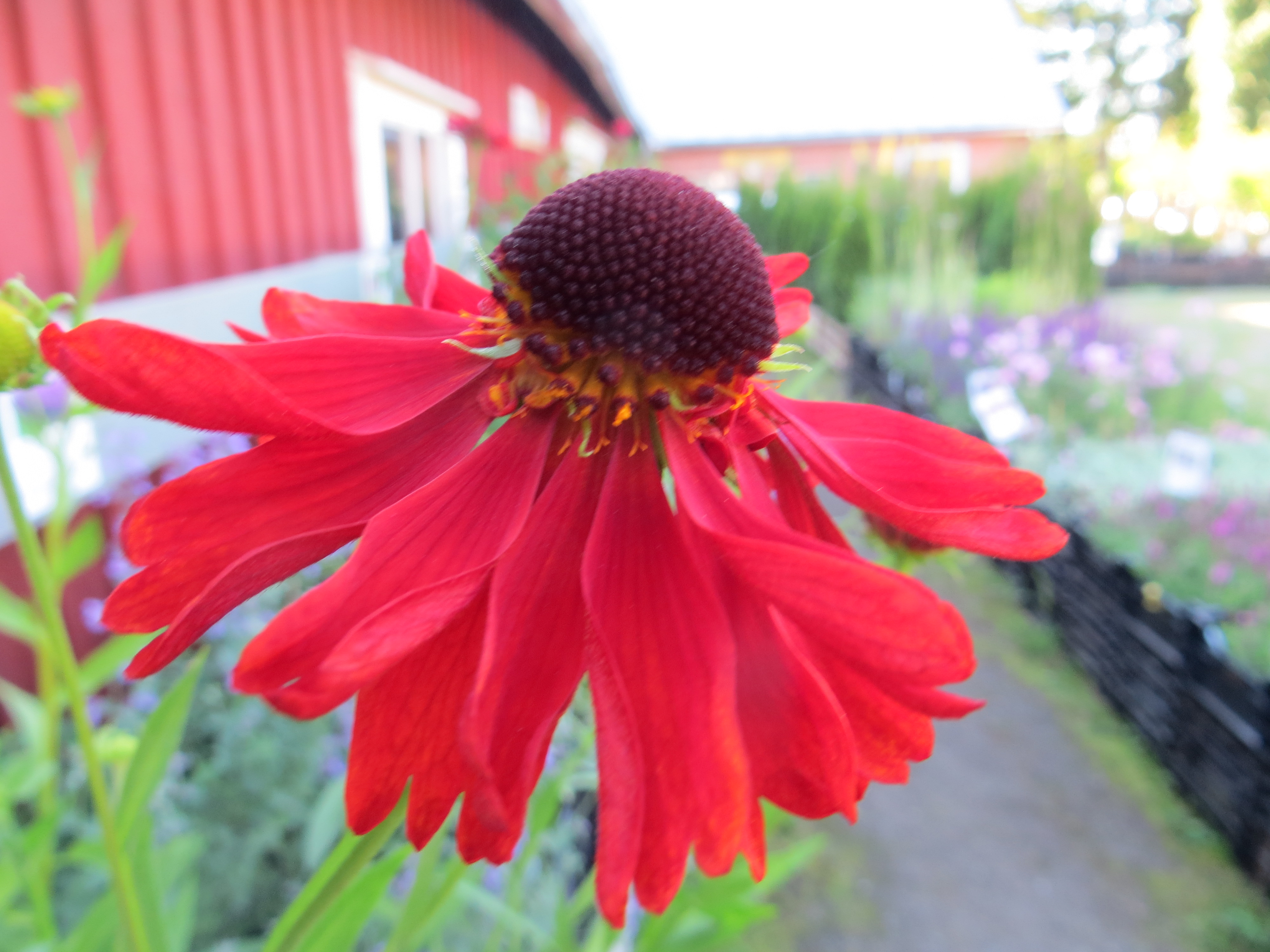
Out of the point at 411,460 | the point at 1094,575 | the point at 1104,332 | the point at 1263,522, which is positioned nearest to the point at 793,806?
the point at 411,460

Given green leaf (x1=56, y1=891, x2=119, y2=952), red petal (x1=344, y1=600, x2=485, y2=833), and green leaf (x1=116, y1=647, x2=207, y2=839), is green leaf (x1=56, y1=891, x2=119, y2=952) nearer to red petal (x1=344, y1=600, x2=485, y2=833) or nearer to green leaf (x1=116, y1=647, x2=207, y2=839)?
green leaf (x1=116, y1=647, x2=207, y2=839)

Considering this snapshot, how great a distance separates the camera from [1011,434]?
1854mm

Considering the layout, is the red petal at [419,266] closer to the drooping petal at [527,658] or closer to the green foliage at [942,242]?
the drooping petal at [527,658]

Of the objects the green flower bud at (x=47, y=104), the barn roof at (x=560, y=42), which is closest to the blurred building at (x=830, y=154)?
the barn roof at (x=560, y=42)

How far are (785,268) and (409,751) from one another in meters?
0.35

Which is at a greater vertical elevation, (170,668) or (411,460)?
(411,460)

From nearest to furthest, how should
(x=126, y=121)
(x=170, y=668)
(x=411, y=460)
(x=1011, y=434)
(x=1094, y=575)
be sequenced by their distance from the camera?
(x=411, y=460) → (x=170, y=668) → (x=126, y=121) → (x=1011, y=434) → (x=1094, y=575)

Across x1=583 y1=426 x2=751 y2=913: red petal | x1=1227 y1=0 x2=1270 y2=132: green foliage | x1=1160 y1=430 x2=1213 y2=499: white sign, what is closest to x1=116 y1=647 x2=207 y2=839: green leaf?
x1=583 y1=426 x2=751 y2=913: red petal

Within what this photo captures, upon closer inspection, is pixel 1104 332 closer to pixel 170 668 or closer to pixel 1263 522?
pixel 1263 522

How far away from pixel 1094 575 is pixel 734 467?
2.18 m

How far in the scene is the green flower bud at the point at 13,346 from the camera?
1.15 ft

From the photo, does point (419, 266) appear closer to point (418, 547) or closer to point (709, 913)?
point (418, 547)

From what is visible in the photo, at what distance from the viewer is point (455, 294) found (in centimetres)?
48

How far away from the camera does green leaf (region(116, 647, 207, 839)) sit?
435 millimetres
